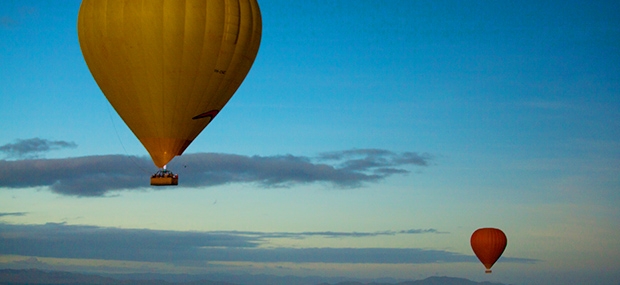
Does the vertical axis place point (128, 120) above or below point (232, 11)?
below

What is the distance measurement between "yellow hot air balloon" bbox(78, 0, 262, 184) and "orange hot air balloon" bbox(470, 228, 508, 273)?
39.5 metres

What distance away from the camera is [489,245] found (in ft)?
300

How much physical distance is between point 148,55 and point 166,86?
2000 millimetres

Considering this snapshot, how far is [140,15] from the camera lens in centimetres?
5562

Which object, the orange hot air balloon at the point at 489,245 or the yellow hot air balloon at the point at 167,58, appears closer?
the yellow hot air balloon at the point at 167,58

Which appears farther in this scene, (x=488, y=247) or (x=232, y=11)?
(x=488, y=247)

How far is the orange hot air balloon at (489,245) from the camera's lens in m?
91.6

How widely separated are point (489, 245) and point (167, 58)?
4431 centimetres

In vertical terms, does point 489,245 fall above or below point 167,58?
below

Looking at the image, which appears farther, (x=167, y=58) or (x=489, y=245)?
(x=489, y=245)

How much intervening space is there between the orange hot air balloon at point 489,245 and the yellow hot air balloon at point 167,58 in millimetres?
39507

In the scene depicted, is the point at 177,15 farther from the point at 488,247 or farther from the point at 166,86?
the point at 488,247

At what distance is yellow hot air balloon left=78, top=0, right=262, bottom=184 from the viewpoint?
55.8 m

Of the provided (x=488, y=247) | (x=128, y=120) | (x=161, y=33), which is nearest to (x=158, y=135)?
(x=128, y=120)
